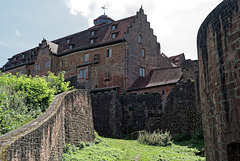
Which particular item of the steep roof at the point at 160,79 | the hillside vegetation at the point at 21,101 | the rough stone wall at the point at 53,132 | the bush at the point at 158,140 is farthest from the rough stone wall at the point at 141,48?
the rough stone wall at the point at 53,132

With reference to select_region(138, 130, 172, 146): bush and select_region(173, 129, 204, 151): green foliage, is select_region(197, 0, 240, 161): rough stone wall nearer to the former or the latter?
select_region(173, 129, 204, 151): green foliage

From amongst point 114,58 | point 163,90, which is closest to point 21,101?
point 163,90

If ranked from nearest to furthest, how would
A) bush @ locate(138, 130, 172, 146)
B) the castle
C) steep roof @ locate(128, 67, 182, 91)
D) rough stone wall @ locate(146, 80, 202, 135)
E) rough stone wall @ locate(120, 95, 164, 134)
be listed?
bush @ locate(138, 130, 172, 146)
rough stone wall @ locate(146, 80, 202, 135)
rough stone wall @ locate(120, 95, 164, 134)
steep roof @ locate(128, 67, 182, 91)
the castle

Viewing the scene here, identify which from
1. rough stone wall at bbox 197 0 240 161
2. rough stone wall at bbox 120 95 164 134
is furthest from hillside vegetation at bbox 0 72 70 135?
rough stone wall at bbox 120 95 164 134

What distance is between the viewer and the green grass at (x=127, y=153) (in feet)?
42.8

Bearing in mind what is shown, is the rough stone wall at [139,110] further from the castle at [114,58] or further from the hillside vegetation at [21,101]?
the hillside vegetation at [21,101]

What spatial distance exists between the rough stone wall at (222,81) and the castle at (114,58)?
22350 mm

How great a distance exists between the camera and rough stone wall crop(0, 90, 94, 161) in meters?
8.68

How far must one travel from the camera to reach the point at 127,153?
14.6 meters

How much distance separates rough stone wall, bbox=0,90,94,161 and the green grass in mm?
678

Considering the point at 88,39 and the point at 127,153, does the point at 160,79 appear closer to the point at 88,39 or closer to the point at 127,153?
the point at 88,39

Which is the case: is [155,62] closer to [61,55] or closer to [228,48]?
[61,55]

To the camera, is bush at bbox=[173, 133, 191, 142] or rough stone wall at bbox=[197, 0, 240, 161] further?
bush at bbox=[173, 133, 191, 142]

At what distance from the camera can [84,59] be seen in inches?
1544
